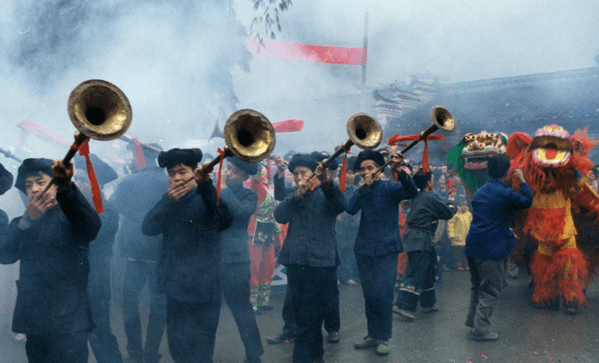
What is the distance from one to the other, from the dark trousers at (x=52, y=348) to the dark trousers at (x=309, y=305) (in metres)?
1.59

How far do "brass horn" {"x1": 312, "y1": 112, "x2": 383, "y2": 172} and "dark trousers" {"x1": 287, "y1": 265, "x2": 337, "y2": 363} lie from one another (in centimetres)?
95

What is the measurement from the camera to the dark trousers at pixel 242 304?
146 inches

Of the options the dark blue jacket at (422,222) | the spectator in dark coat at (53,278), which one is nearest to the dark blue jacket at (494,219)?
the dark blue jacket at (422,222)

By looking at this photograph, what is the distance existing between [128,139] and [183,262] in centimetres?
240

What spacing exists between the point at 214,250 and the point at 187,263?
0.19 meters

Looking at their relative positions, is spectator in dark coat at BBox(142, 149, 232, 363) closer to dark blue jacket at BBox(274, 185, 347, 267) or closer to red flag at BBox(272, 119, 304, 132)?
dark blue jacket at BBox(274, 185, 347, 267)

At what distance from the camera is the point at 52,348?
2582 mm

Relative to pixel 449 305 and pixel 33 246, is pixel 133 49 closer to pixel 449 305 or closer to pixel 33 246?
pixel 33 246

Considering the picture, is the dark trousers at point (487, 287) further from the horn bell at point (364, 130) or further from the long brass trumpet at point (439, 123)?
the horn bell at point (364, 130)

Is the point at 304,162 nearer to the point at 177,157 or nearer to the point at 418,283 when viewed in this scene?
the point at 177,157

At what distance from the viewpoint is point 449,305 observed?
5.80 meters

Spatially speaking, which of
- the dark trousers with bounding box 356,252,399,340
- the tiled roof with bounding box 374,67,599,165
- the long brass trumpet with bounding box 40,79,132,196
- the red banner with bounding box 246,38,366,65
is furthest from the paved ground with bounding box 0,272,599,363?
the tiled roof with bounding box 374,67,599,165

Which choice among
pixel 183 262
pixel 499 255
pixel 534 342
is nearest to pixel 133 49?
pixel 183 262

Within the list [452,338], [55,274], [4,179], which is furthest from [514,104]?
[55,274]
